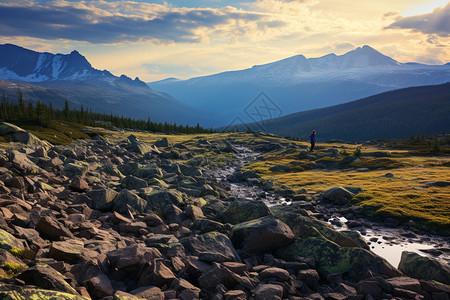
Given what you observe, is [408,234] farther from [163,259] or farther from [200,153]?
[200,153]

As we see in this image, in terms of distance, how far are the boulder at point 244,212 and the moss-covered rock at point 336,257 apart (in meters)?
4.07

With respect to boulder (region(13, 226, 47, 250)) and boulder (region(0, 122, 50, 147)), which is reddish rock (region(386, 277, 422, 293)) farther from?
boulder (region(0, 122, 50, 147))

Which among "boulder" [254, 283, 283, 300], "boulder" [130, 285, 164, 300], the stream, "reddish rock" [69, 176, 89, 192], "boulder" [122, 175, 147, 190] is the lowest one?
the stream

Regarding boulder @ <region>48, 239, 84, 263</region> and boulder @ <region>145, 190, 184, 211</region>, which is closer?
boulder @ <region>48, 239, 84, 263</region>

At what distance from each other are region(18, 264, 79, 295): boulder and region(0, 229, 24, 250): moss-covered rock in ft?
6.25

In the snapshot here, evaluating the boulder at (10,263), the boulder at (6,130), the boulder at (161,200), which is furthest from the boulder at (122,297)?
the boulder at (6,130)

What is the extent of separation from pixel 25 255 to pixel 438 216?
77.6 feet

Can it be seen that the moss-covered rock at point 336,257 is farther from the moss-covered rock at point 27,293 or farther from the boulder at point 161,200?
the moss-covered rock at point 27,293

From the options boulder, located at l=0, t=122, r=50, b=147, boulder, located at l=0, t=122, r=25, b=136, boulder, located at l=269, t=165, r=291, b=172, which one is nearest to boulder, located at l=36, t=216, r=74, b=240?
boulder, located at l=0, t=122, r=50, b=147

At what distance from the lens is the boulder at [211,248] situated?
10.2m

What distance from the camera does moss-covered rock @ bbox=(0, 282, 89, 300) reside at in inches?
217

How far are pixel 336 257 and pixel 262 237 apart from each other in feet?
10.1

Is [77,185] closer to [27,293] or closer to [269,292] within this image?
[27,293]

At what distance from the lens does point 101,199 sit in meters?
15.7
